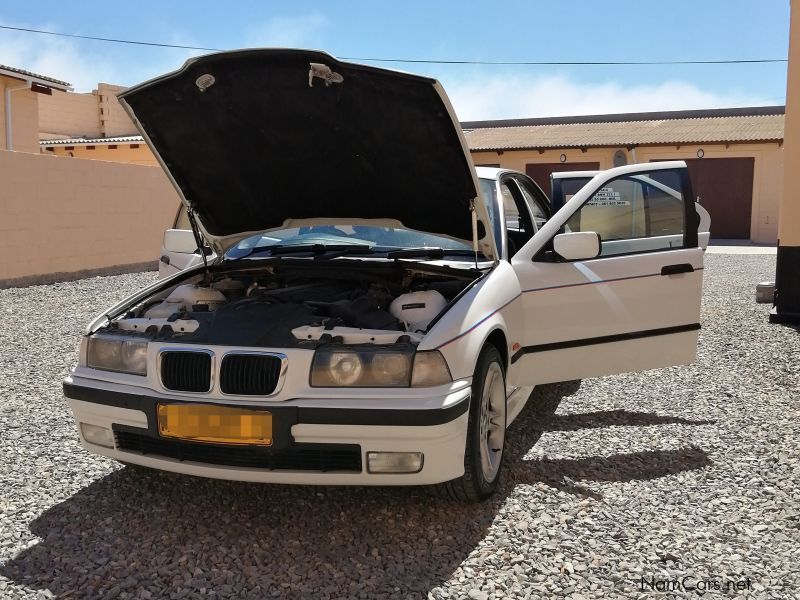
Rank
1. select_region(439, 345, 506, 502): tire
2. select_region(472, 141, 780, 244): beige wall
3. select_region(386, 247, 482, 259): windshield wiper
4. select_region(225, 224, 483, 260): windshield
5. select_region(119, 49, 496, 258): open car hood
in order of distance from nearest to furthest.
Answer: select_region(439, 345, 506, 502): tire, select_region(119, 49, 496, 258): open car hood, select_region(386, 247, 482, 259): windshield wiper, select_region(225, 224, 483, 260): windshield, select_region(472, 141, 780, 244): beige wall

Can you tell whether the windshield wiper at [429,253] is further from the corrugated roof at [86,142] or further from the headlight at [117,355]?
the corrugated roof at [86,142]

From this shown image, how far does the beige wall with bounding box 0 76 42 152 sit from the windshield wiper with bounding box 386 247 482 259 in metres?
15.4

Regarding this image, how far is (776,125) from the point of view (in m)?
26.2

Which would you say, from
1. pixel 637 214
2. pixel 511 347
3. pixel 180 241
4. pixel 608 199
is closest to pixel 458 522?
pixel 511 347

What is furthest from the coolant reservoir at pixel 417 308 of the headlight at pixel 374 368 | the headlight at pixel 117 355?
the headlight at pixel 117 355

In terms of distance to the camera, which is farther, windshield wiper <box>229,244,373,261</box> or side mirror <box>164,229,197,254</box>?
side mirror <box>164,229,197,254</box>

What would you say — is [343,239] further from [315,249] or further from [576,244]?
[576,244]

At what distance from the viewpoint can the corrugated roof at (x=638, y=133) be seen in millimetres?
25438

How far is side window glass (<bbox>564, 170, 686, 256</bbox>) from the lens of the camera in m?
4.61

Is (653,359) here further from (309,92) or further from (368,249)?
(309,92)

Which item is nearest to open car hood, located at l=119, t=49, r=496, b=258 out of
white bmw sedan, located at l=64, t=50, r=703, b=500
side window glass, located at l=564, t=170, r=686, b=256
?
white bmw sedan, located at l=64, t=50, r=703, b=500

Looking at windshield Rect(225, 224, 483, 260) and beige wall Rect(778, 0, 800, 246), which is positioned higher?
beige wall Rect(778, 0, 800, 246)

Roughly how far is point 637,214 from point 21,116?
53.8 feet

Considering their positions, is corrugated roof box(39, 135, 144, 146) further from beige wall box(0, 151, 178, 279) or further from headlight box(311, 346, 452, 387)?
headlight box(311, 346, 452, 387)
